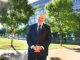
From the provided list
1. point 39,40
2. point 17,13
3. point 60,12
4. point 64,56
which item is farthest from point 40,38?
point 60,12

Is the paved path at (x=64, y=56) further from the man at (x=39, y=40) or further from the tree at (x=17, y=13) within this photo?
the man at (x=39, y=40)

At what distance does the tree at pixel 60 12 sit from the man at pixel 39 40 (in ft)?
106

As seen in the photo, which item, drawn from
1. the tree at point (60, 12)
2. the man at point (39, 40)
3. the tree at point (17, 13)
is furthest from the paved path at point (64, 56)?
the tree at point (60, 12)

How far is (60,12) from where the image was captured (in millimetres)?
39094

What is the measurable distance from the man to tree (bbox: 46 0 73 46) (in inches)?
1266

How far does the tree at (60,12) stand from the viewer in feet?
126

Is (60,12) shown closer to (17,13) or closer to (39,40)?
(17,13)

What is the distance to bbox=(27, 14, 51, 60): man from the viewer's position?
241 inches

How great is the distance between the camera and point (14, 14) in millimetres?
31281

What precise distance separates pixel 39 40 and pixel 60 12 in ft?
109

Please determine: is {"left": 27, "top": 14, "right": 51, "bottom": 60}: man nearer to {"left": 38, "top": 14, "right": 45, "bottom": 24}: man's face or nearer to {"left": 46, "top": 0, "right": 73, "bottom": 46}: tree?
{"left": 38, "top": 14, "right": 45, "bottom": 24}: man's face

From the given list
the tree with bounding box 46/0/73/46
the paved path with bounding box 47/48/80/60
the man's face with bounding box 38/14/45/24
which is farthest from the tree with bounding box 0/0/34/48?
the man's face with bounding box 38/14/45/24

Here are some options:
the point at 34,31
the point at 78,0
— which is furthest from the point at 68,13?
the point at 78,0

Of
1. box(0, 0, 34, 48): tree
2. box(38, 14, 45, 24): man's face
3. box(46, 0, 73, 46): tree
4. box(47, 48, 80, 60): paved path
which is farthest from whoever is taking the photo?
box(46, 0, 73, 46): tree
